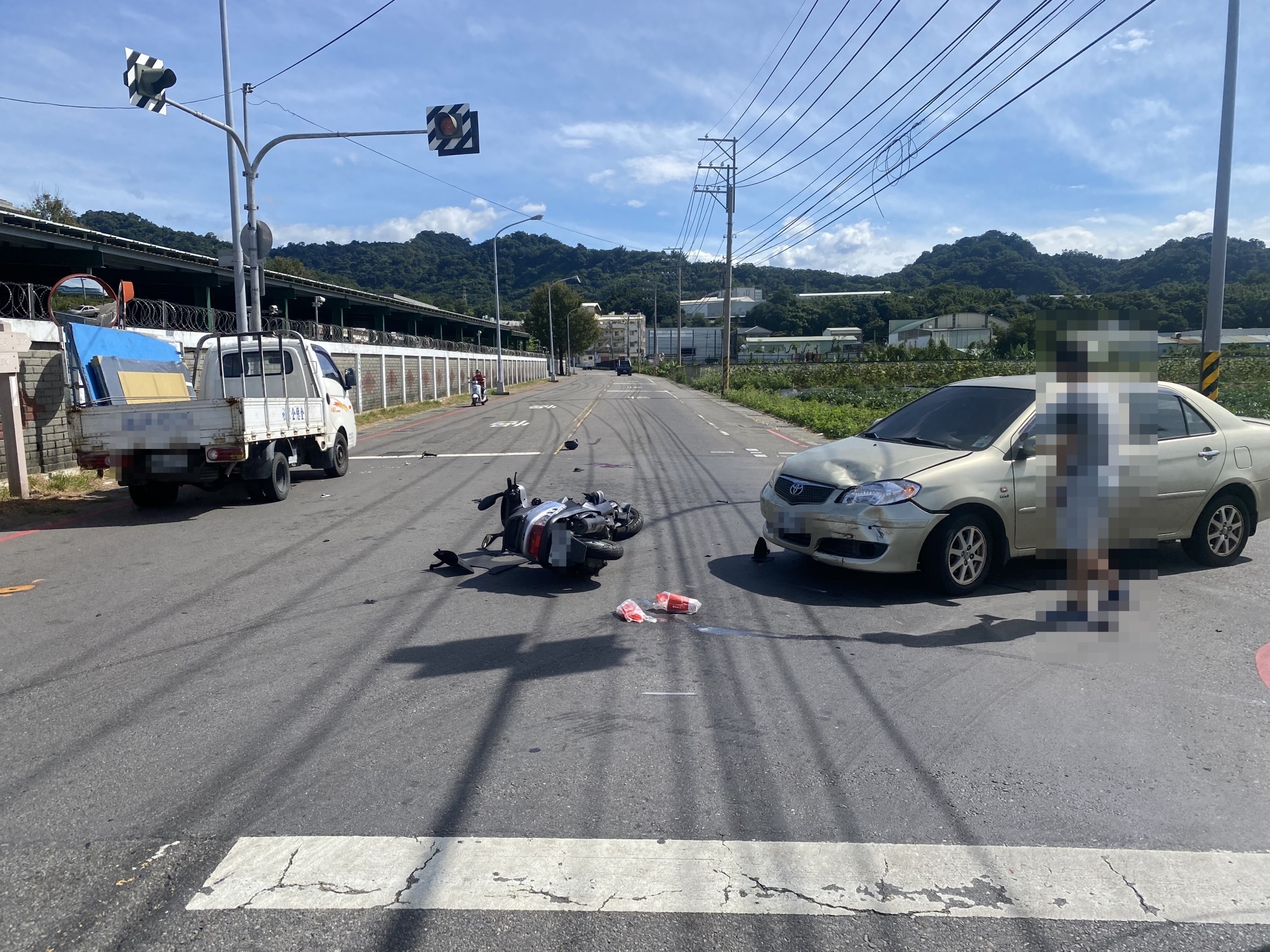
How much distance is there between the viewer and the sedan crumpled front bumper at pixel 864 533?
→ 6375 millimetres

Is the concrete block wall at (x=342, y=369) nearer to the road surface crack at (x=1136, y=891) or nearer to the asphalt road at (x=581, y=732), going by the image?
the asphalt road at (x=581, y=732)

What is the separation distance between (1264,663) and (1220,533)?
2.57 metres

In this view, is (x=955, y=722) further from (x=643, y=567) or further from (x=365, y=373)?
(x=365, y=373)

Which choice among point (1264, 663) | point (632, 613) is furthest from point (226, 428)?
point (1264, 663)

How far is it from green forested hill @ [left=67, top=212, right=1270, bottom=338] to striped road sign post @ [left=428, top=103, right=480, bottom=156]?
10.4m

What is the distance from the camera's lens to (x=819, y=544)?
680 centimetres

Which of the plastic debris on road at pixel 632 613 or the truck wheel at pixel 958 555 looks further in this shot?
the truck wheel at pixel 958 555

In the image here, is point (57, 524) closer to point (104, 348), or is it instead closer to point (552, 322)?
point (104, 348)

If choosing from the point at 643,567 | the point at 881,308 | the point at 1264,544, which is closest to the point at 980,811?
the point at 643,567

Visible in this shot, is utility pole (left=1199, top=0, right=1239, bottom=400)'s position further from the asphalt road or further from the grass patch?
the grass patch

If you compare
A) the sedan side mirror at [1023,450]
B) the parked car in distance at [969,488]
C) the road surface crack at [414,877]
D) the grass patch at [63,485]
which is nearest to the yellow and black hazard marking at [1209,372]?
the parked car in distance at [969,488]

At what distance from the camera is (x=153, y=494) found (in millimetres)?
11398

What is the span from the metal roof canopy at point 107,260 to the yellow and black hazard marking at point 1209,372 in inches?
835

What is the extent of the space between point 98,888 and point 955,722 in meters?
3.79
